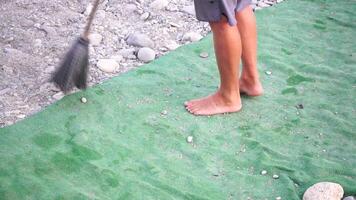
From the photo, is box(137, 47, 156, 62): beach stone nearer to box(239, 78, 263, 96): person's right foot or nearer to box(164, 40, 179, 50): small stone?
box(164, 40, 179, 50): small stone

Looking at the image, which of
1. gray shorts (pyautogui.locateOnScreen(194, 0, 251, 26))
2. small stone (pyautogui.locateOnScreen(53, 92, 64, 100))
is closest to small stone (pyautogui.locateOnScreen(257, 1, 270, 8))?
gray shorts (pyautogui.locateOnScreen(194, 0, 251, 26))

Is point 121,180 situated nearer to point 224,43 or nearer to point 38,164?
point 38,164

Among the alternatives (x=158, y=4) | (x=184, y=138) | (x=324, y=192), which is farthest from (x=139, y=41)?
(x=324, y=192)

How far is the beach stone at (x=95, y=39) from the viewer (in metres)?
2.92

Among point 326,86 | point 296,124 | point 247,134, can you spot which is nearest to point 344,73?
point 326,86

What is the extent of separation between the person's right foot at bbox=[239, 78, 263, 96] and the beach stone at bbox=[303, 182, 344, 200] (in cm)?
69

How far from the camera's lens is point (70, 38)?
9.62 feet

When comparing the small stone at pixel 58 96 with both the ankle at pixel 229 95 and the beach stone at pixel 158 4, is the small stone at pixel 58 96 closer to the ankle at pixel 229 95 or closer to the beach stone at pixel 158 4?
the ankle at pixel 229 95

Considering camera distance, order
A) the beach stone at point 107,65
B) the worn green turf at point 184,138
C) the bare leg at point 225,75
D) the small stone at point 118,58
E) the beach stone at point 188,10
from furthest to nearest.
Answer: the beach stone at point 188,10 → the small stone at point 118,58 → the beach stone at point 107,65 → the bare leg at point 225,75 → the worn green turf at point 184,138

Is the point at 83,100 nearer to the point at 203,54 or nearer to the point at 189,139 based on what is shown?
the point at 189,139

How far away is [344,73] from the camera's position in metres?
2.65

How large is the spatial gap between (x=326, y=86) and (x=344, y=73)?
0.57 ft

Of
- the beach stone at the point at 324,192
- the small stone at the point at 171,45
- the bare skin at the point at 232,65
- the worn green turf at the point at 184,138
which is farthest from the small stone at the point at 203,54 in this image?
the beach stone at the point at 324,192

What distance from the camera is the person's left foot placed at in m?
2.32
